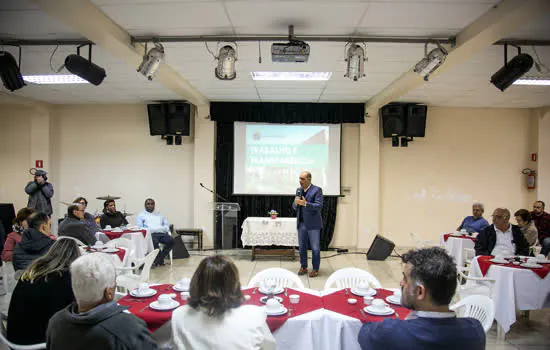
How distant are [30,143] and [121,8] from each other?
642 centimetres

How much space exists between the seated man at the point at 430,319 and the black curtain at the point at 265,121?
7.22m

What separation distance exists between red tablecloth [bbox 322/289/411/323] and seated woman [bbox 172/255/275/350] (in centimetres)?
84

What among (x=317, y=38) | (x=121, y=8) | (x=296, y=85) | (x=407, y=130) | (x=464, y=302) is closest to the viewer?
(x=464, y=302)

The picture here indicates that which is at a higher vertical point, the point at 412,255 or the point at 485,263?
the point at 412,255

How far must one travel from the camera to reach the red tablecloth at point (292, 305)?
253cm

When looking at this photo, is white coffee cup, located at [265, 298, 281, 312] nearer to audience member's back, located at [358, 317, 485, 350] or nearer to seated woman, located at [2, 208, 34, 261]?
audience member's back, located at [358, 317, 485, 350]

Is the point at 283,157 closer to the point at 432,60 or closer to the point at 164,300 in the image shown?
the point at 432,60

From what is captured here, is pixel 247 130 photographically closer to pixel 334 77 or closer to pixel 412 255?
pixel 334 77

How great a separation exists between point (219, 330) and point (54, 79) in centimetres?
620

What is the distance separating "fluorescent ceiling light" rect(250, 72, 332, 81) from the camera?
634 cm

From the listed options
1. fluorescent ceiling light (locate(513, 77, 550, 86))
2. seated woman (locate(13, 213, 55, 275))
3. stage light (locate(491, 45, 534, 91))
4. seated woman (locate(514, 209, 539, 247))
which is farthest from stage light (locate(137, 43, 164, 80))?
fluorescent ceiling light (locate(513, 77, 550, 86))

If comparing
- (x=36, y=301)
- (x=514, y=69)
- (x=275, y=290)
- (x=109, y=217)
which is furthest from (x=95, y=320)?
(x=109, y=217)

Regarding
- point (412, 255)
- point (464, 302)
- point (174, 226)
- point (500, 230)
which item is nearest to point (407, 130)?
point (500, 230)

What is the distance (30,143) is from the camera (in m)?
8.98
